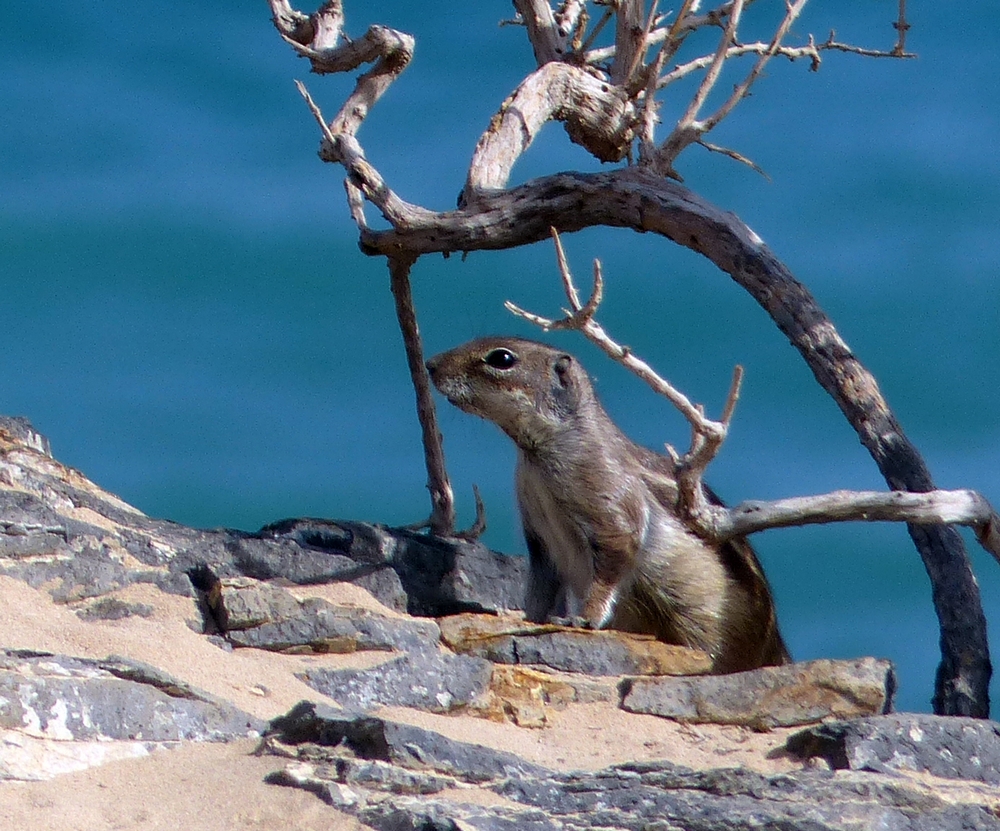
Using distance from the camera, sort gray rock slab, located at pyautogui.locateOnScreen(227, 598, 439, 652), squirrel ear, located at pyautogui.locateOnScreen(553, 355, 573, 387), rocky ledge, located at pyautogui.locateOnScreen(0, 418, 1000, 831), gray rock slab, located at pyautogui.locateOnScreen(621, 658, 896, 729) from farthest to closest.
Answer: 1. squirrel ear, located at pyautogui.locateOnScreen(553, 355, 573, 387)
2. gray rock slab, located at pyautogui.locateOnScreen(227, 598, 439, 652)
3. gray rock slab, located at pyautogui.locateOnScreen(621, 658, 896, 729)
4. rocky ledge, located at pyautogui.locateOnScreen(0, 418, 1000, 831)

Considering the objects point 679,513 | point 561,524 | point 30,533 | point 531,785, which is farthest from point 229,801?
point 561,524

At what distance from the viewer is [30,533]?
6516 mm

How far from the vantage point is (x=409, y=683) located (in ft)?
19.2

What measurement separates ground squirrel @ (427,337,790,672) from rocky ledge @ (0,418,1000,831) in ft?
1.74

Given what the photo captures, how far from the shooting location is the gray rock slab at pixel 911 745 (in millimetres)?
4863

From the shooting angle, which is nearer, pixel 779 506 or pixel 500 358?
pixel 779 506

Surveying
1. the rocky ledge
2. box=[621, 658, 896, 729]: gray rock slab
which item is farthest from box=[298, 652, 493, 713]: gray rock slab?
box=[621, 658, 896, 729]: gray rock slab

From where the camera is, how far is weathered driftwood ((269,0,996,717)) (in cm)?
744

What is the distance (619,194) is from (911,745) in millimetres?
4098

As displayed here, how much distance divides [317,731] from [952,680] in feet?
12.9

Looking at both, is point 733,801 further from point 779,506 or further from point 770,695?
point 779,506

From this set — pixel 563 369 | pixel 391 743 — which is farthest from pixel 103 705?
pixel 563 369

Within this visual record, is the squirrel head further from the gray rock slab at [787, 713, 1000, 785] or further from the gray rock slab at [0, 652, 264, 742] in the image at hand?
the gray rock slab at [0, 652, 264, 742]

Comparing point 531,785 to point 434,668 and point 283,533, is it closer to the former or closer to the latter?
point 434,668
